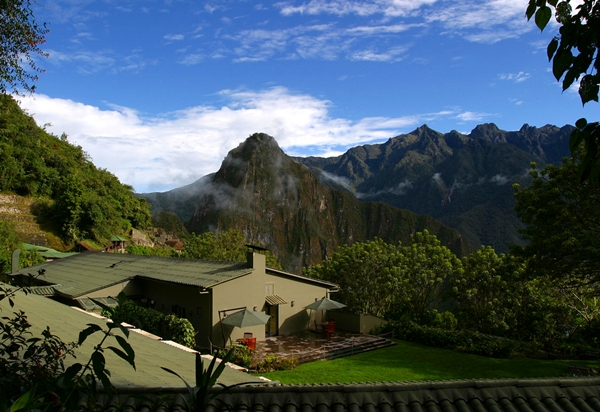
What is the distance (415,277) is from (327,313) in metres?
5.98

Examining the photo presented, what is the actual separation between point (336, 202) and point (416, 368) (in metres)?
158

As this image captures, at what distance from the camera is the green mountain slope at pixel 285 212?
134m

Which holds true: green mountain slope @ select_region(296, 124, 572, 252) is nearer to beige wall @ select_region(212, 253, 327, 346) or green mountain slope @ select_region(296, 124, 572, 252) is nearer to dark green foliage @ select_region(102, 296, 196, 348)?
beige wall @ select_region(212, 253, 327, 346)

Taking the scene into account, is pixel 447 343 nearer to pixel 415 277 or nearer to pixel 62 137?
pixel 415 277

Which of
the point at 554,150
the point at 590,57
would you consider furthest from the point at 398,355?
the point at 554,150

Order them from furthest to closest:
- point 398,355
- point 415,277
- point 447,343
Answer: point 415,277 → point 447,343 → point 398,355

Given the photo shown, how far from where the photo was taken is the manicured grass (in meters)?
14.1

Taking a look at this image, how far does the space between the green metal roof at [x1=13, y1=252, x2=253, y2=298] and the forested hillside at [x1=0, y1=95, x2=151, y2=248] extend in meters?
13.4

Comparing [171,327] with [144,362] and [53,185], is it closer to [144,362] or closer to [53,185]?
[144,362]

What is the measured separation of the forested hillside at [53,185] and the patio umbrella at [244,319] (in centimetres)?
2819

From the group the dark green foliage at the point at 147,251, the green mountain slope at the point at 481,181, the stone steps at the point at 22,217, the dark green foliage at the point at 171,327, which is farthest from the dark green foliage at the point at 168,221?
the green mountain slope at the point at 481,181

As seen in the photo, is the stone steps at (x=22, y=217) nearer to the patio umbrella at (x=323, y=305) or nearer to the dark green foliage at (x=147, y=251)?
the dark green foliage at (x=147, y=251)

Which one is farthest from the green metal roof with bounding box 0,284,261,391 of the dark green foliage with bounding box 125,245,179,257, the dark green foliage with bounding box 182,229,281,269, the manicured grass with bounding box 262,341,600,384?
the dark green foliage with bounding box 125,245,179,257

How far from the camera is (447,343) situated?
1922cm
